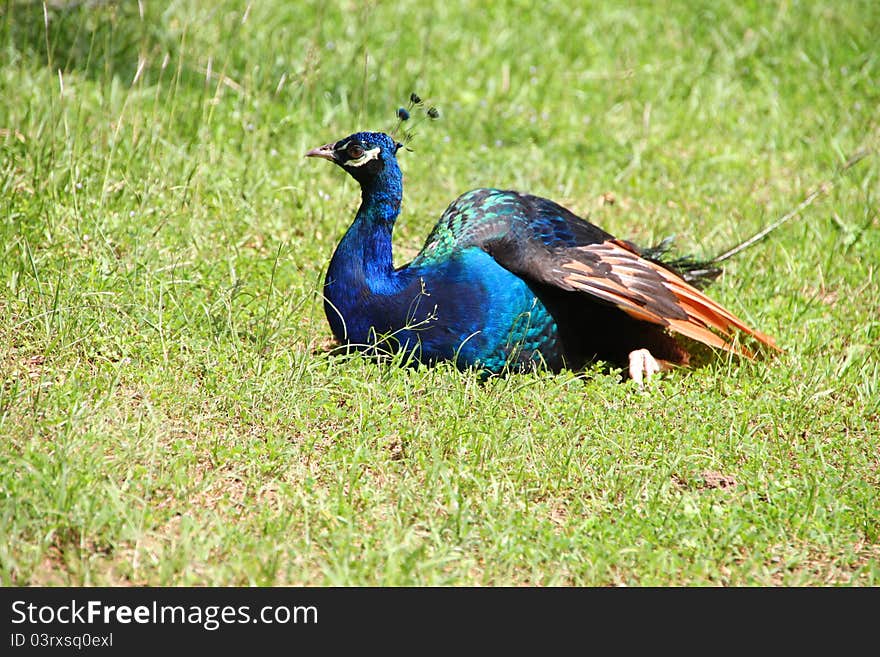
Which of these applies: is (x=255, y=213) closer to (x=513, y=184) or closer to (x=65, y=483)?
(x=513, y=184)

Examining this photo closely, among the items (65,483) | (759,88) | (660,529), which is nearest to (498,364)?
(660,529)

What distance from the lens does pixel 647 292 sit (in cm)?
478

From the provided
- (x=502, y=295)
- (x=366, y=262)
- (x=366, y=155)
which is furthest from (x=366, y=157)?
(x=502, y=295)

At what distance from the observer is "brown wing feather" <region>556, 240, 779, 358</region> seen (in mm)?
4699

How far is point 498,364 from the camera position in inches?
181

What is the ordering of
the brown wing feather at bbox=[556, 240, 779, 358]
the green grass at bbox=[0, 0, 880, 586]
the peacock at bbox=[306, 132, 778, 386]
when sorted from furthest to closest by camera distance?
the brown wing feather at bbox=[556, 240, 779, 358]
the peacock at bbox=[306, 132, 778, 386]
the green grass at bbox=[0, 0, 880, 586]

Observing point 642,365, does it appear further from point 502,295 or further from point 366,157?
point 366,157

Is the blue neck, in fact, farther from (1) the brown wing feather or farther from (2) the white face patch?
(1) the brown wing feather

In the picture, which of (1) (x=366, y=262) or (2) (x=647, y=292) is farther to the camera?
(2) (x=647, y=292)

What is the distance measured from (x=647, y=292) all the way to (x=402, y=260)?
1455 millimetres

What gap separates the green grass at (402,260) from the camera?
3.50 metres

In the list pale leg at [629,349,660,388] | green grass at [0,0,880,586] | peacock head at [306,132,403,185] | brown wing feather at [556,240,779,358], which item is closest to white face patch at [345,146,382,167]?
peacock head at [306,132,403,185]

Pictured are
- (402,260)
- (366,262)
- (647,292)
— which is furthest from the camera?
(402,260)

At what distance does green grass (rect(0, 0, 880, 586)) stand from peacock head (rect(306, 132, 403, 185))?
650 mm
